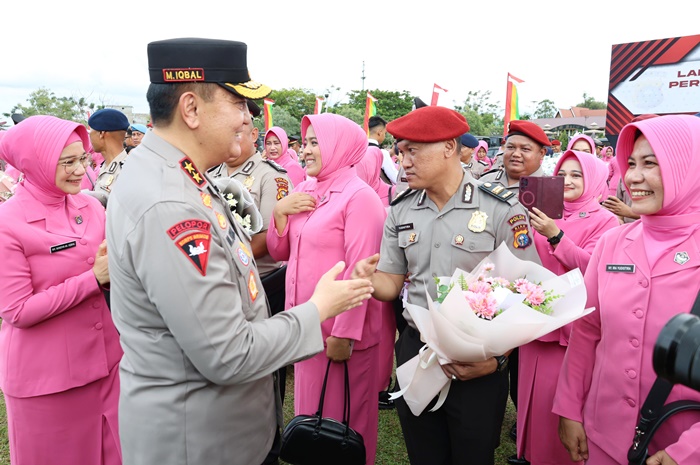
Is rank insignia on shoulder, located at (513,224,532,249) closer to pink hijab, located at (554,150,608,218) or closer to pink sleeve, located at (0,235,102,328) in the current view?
pink hijab, located at (554,150,608,218)

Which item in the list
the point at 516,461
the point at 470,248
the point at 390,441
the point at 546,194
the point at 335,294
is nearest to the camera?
the point at 335,294

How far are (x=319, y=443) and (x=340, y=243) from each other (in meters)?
1.13

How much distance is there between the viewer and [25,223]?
2270 mm

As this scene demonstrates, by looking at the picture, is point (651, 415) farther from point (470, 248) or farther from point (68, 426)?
point (68, 426)

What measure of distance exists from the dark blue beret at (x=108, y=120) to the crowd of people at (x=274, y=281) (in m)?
2.09

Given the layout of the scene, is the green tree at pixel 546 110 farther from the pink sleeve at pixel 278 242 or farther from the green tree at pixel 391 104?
the pink sleeve at pixel 278 242

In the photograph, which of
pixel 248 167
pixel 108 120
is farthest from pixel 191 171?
pixel 108 120

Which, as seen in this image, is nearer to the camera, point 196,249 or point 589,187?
point 196,249

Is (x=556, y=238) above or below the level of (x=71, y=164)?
below

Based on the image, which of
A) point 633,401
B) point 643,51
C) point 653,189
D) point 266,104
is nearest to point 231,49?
point 653,189

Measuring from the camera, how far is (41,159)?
2385 millimetres

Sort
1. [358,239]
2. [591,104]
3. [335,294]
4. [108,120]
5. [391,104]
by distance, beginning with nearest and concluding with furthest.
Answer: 1. [335,294]
2. [358,239]
3. [108,120]
4. [391,104]
5. [591,104]

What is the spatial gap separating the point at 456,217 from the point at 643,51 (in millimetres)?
6148

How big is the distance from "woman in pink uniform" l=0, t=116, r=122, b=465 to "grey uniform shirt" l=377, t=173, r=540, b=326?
5.05 feet
